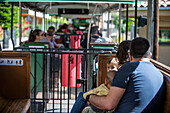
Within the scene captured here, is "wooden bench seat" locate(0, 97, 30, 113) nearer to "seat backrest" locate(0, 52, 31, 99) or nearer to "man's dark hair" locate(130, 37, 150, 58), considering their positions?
"seat backrest" locate(0, 52, 31, 99)

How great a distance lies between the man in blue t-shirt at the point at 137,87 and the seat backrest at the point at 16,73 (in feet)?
5.93

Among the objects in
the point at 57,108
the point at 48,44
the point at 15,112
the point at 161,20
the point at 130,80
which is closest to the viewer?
the point at 130,80

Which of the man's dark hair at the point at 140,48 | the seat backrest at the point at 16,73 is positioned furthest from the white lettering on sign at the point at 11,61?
the man's dark hair at the point at 140,48

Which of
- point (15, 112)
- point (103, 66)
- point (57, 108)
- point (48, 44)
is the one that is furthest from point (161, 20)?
point (15, 112)

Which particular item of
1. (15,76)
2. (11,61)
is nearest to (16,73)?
(15,76)

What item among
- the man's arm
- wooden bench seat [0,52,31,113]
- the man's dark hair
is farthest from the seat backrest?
the man's dark hair

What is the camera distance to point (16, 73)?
4.53m

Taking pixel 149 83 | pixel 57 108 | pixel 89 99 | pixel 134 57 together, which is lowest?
pixel 57 108

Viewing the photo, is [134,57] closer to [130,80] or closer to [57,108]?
[130,80]

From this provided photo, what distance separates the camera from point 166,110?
9.84 feet

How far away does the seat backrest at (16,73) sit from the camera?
4508mm

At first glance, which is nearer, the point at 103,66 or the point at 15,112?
the point at 15,112

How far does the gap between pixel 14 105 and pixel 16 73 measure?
1.75ft

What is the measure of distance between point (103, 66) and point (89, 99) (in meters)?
1.45
